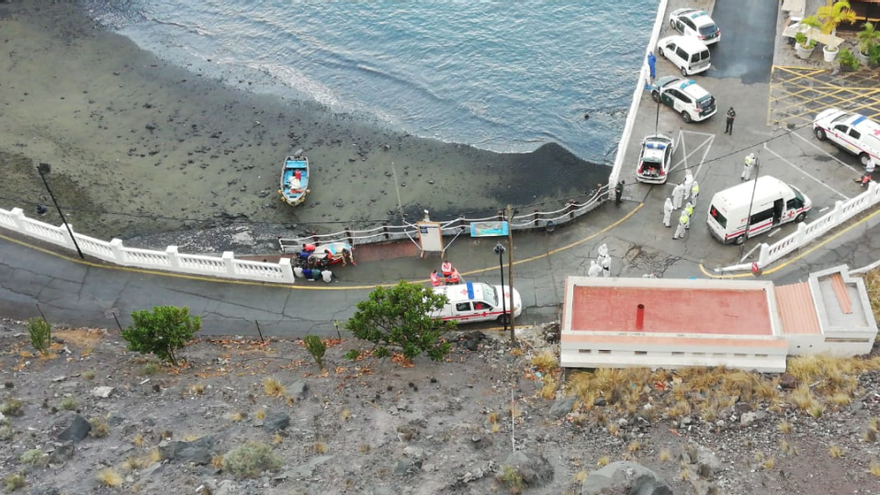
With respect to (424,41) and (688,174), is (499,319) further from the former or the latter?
(424,41)

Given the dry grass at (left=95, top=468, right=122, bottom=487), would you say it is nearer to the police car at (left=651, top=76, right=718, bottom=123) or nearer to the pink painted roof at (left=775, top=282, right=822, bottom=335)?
the pink painted roof at (left=775, top=282, right=822, bottom=335)

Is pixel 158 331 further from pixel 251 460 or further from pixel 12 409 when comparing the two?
pixel 251 460

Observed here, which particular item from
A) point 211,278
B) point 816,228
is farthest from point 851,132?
point 211,278

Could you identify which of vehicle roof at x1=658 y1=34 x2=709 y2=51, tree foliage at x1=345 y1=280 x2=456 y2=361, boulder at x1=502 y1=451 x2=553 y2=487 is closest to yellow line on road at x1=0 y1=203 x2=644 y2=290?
tree foliage at x1=345 y1=280 x2=456 y2=361

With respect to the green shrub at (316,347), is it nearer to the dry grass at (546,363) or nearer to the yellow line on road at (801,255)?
the dry grass at (546,363)

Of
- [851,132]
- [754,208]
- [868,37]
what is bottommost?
[754,208]

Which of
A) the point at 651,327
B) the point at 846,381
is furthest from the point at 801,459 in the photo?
the point at 651,327

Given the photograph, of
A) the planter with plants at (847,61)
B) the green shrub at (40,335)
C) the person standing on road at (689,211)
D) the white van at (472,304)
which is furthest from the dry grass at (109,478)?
the planter with plants at (847,61)
